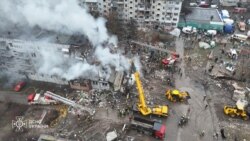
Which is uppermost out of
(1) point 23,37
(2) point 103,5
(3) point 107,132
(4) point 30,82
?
(2) point 103,5

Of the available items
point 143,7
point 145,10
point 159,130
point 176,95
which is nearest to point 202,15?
point 145,10

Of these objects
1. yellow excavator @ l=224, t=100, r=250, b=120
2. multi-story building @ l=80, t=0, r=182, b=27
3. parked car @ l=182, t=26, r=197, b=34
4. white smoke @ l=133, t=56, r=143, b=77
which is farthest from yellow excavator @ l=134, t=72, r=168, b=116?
multi-story building @ l=80, t=0, r=182, b=27

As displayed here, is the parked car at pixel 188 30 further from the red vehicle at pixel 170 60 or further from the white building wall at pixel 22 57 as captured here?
the white building wall at pixel 22 57

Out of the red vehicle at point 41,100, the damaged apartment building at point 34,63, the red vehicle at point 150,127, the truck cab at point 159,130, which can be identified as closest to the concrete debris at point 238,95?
the red vehicle at point 150,127

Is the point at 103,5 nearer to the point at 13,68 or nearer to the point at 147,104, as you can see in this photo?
the point at 13,68

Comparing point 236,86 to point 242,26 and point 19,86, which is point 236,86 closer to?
point 242,26

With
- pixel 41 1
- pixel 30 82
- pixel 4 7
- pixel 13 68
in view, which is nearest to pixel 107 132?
pixel 30 82
